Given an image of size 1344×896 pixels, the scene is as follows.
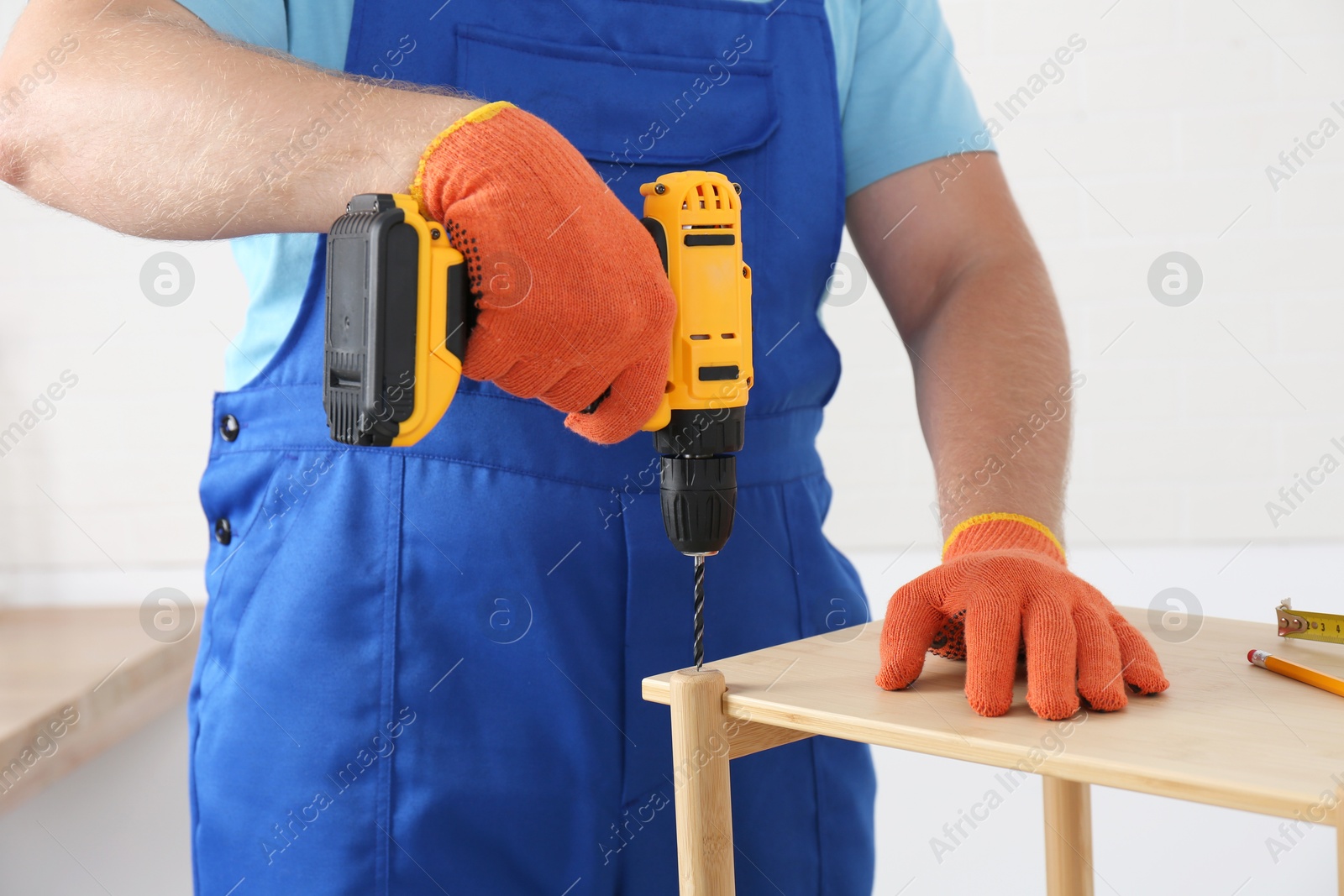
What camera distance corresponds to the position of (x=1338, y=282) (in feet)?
5.00

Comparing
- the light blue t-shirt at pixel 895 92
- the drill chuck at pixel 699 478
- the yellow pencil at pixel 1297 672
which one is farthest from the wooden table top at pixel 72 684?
the yellow pencil at pixel 1297 672

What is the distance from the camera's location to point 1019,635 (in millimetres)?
610

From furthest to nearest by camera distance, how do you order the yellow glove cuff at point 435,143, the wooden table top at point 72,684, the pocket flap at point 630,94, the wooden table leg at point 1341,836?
the wooden table top at point 72,684, the pocket flap at point 630,94, the yellow glove cuff at point 435,143, the wooden table leg at point 1341,836

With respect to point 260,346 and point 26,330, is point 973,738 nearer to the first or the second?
point 260,346

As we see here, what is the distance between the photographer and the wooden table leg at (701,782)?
62 centimetres

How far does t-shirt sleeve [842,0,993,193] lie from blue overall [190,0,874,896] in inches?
5.3

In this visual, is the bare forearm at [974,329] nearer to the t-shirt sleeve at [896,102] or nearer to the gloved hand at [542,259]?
the t-shirt sleeve at [896,102]

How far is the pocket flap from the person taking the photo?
776mm

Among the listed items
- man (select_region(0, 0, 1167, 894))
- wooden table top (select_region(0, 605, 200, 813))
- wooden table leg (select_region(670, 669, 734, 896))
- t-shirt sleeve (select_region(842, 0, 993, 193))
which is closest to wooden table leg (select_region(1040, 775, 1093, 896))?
man (select_region(0, 0, 1167, 894))

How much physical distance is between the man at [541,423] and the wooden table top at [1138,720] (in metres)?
0.03

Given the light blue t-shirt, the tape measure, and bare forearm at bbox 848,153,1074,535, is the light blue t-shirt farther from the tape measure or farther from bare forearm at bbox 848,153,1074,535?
the tape measure

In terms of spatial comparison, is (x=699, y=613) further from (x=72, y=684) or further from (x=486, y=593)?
(x=72, y=684)

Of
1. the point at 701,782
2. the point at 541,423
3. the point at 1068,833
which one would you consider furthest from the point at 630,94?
the point at 1068,833

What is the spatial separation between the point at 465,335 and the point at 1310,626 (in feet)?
1.90
